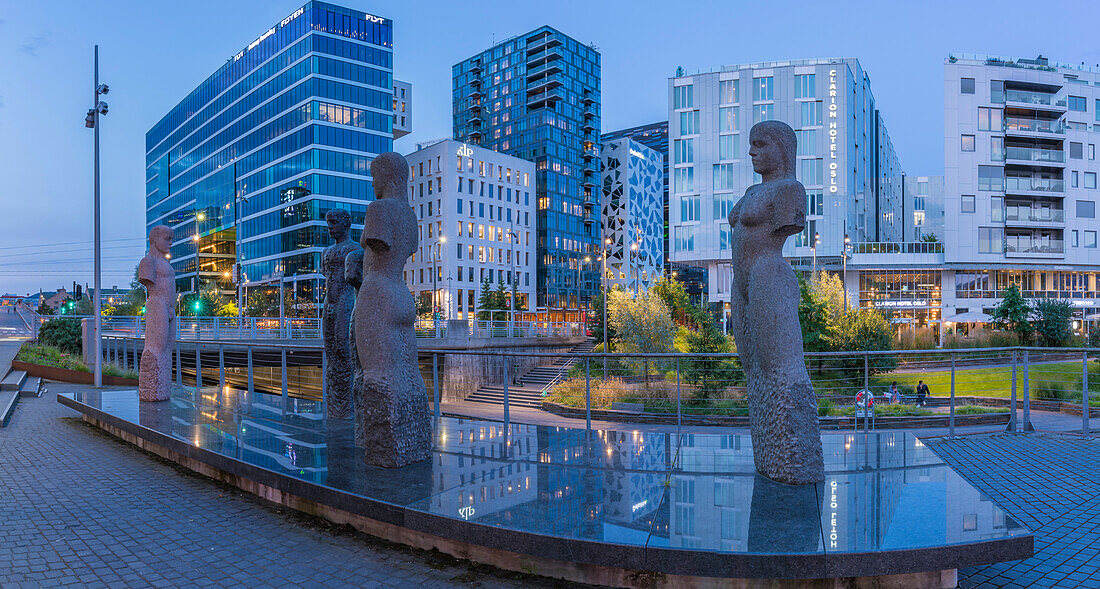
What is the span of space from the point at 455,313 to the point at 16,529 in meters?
73.8

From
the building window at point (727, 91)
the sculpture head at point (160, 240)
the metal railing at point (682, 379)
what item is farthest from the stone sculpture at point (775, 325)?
the building window at point (727, 91)

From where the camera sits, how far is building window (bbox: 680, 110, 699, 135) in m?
60.4

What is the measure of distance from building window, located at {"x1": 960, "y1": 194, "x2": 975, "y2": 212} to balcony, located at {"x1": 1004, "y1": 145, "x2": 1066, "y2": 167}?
4345 millimetres

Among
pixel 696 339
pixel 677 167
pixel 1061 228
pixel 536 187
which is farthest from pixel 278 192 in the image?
pixel 1061 228

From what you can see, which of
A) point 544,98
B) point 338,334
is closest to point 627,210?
point 544,98

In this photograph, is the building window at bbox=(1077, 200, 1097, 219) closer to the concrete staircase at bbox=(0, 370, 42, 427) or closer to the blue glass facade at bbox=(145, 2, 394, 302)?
the blue glass facade at bbox=(145, 2, 394, 302)

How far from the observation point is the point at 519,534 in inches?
185

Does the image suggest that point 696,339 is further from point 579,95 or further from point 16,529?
point 579,95

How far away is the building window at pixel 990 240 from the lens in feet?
185

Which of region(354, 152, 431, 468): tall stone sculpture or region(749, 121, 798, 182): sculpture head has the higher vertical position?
region(749, 121, 798, 182): sculpture head

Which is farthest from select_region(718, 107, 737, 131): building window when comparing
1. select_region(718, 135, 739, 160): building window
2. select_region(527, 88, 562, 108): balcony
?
select_region(527, 88, 562, 108): balcony

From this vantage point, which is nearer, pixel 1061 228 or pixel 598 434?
pixel 598 434

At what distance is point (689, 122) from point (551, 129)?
3877 centimetres

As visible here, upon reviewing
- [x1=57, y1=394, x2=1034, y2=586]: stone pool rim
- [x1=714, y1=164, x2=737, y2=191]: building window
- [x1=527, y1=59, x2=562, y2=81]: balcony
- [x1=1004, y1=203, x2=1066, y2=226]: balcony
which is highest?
[x1=527, y1=59, x2=562, y2=81]: balcony
